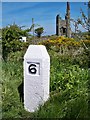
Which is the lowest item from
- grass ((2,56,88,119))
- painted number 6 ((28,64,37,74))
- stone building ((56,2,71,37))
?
grass ((2,56,88,119))

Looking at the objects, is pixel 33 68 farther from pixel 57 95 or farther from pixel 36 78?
pixel 57 95

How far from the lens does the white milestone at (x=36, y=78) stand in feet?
11.3

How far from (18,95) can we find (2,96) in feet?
0.74

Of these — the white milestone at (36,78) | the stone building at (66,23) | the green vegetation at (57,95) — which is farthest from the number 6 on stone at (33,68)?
the stone building at (66,23)

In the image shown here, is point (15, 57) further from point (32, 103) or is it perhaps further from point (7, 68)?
point (32, 103)

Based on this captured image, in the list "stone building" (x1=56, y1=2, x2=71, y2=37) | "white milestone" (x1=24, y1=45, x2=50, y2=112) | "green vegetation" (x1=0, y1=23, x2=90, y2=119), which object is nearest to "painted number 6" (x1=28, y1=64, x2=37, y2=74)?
"white milestone" (x1=24, y1=45, x2=50, y2=112)

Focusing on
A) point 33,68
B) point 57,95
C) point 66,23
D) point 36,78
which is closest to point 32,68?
point 33,68

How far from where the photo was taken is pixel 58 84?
3.88 m

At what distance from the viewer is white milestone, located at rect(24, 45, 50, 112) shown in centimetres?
344

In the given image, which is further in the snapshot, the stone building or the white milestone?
the stone building

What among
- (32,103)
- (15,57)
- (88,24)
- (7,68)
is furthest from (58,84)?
(15,57)

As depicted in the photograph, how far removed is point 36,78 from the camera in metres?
3.46

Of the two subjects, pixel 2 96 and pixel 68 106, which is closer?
pixel 68 106

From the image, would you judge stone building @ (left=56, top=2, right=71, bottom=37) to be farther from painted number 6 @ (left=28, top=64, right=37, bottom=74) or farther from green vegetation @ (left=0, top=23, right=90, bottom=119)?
painted number 6 @ (left=28, top=64, right=37, bottom=74)
